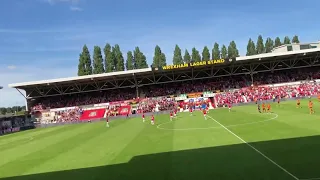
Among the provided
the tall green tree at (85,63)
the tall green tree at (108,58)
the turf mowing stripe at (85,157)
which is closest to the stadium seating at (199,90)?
the tall green tree at (85,63)

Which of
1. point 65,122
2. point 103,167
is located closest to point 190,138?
point 103,167

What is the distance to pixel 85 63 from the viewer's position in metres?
119

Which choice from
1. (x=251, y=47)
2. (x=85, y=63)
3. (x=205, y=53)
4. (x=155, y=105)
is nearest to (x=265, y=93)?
(x=155, y=105)

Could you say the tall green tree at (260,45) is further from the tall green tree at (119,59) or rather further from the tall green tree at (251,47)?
the tall green tree at (119,59)

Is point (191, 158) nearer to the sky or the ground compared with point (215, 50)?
nearer to the ground

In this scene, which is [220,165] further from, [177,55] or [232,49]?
[232,49]

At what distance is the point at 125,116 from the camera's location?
6500 centimetres

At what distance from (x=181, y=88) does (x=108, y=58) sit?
50.7m

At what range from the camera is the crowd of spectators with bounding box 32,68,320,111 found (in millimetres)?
76312

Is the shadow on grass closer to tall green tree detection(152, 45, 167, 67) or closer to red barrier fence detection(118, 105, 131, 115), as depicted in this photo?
red barrier fence detection(118, 105, 131, 115)

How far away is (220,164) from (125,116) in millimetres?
48541

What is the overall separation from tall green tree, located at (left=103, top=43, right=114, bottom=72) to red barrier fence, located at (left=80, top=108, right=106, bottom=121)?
4890cm

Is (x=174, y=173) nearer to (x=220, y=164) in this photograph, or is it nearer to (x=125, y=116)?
(x=220, y=164)

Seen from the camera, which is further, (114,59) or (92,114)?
(114,59)
